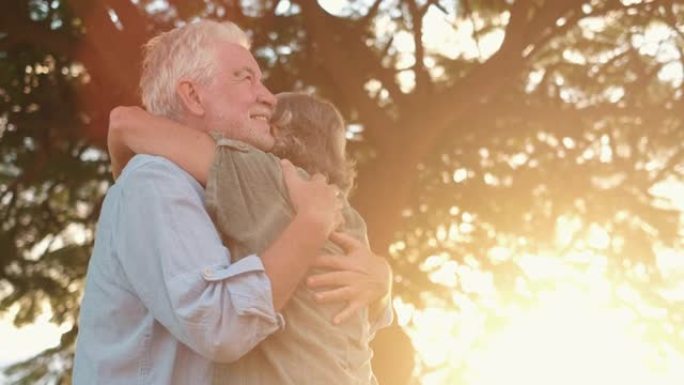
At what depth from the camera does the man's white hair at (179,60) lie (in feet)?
7.45

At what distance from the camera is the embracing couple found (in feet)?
6.26

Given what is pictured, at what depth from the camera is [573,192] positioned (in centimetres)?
880

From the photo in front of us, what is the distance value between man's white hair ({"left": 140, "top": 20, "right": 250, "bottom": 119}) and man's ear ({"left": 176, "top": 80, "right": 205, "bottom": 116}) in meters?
0.01

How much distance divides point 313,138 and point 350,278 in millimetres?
389

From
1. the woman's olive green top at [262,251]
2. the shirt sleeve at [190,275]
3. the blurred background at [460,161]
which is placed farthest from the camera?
the blurred background at [460,161]

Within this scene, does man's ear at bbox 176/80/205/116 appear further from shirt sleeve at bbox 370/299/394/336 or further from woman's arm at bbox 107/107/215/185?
shirt sleeve at bbox 370/299/394/336

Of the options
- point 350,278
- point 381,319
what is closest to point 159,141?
point 350,278

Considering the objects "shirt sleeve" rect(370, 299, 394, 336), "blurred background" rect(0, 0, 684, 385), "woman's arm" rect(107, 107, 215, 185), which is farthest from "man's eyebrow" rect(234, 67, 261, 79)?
"blurred background" rect(0, 0, 684, 385)

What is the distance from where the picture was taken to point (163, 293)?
75.8 inches

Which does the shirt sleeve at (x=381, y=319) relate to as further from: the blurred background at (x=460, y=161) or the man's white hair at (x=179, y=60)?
the blurred background at (x=460, y=161)

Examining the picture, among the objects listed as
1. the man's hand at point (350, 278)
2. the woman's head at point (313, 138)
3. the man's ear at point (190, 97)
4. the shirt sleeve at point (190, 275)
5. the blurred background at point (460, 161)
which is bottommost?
the blurred background at point (460, 161)

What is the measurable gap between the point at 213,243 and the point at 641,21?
21.4 ft

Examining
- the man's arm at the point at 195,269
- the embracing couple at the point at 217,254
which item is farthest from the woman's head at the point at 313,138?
the man's arm at the point at 195,269

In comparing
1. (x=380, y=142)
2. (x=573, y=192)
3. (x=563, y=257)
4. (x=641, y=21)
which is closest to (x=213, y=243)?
(x=380, y=142)
